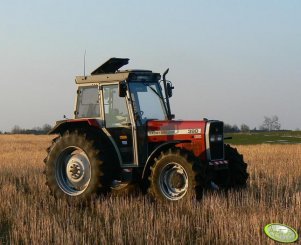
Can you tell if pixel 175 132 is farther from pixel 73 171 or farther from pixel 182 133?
pixel 73 171

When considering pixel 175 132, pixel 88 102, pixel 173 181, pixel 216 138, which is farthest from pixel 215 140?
pixel 88 102

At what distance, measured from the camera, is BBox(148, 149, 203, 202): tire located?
8352 mm

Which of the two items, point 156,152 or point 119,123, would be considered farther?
point 119,123

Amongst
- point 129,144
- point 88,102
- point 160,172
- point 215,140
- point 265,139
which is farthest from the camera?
point 265,139

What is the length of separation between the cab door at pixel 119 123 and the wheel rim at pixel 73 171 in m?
0.67

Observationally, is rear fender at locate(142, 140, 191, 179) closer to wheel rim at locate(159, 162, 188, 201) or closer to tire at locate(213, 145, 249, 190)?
wheel rim at locate(159, 162, 188, 201)

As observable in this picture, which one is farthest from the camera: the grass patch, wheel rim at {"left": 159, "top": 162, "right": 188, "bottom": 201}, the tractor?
the grass patch

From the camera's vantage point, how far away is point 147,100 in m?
9.70

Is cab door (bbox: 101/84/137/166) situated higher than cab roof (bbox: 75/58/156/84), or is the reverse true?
cab roof (bbox: 75/58/156/84)

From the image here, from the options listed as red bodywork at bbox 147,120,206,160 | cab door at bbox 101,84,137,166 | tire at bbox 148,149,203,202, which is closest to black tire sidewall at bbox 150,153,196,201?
tire at bbox 148,149,203,202

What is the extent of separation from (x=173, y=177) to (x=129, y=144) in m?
1.22

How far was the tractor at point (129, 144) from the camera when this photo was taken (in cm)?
893

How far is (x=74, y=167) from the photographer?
31.8ft

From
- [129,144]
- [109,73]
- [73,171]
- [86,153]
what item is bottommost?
[73,171]
